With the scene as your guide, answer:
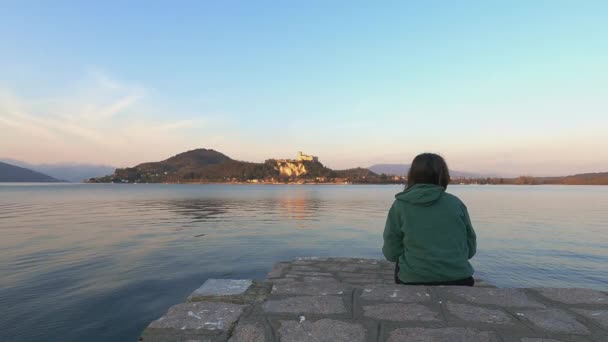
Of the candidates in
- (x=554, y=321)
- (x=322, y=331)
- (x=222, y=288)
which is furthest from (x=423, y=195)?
(x=222, y=288)

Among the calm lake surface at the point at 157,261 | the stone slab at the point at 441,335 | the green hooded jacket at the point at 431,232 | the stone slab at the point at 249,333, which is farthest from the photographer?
the calm lake surface at the point at 157,261

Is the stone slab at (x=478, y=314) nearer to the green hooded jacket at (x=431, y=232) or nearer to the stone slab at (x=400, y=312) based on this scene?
the stone slab at (x=400, y=312)

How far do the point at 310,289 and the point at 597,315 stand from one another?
3.29 meters

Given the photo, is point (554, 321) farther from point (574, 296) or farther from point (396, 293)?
point (396, 293)

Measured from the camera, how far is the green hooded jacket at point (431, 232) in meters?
4.41

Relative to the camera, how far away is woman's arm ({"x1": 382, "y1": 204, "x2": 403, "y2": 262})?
4.65 meters

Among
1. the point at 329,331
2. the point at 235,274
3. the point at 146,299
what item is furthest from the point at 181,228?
the point at 329,331

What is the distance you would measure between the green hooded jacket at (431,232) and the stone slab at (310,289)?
0.98 meters

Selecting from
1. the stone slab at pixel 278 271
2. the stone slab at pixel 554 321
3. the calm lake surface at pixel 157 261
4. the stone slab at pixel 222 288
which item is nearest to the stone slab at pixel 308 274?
the stone slab at pixel 278 271

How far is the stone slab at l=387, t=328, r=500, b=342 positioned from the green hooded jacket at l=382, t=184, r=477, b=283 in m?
1.26

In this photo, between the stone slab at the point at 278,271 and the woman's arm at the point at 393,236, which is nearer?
the woman's arm at the point at 393,236

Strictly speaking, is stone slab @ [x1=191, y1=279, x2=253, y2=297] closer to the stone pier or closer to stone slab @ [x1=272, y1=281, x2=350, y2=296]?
the stone pier

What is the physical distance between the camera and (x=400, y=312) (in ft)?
12.5

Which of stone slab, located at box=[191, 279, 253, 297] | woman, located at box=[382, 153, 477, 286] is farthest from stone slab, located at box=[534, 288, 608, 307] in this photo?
stone slab, located at box=[191, 279, 253, 297]
